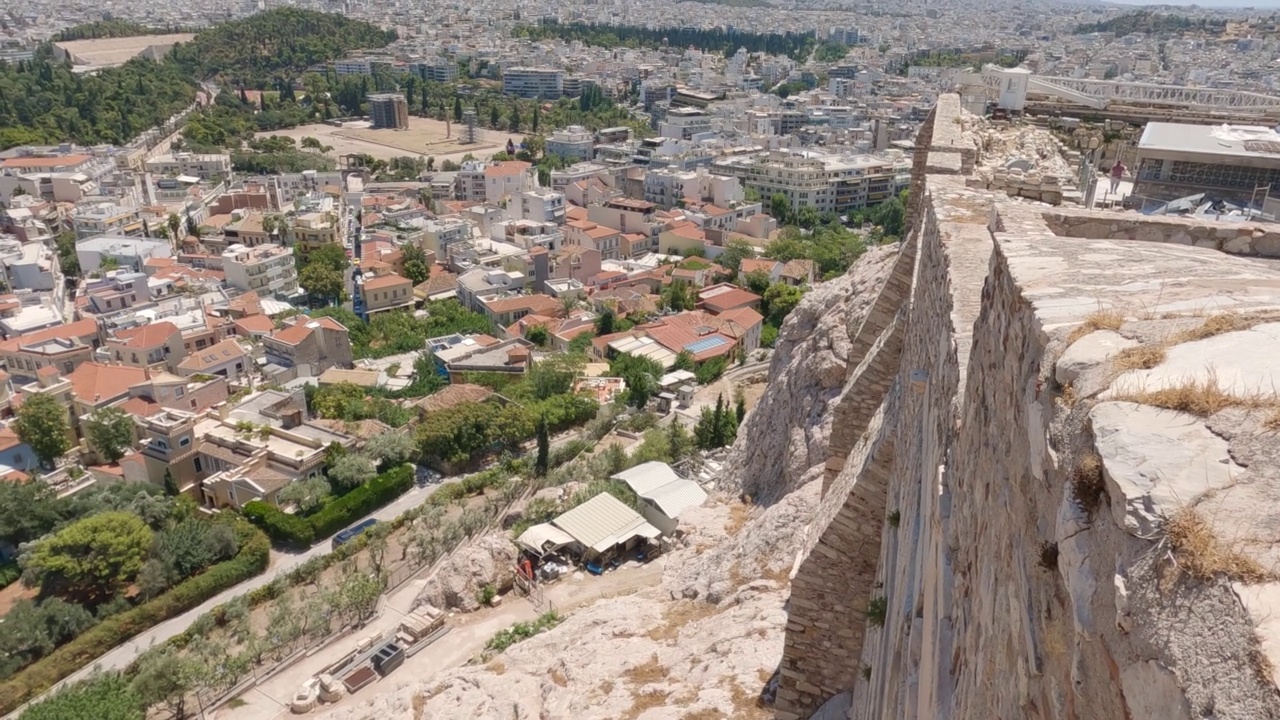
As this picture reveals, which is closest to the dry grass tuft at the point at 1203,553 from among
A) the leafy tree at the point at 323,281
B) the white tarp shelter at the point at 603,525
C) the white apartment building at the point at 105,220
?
the white tarp shelter at the point at 603,525

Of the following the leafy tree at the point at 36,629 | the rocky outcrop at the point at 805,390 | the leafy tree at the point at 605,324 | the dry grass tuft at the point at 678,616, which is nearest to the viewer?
the dry grass tuft at the point at 678,616

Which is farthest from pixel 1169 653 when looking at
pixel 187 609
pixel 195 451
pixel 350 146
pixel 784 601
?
pixel 350 146

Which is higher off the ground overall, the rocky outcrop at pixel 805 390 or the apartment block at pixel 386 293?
the rocky outcrop at pixel 805 390

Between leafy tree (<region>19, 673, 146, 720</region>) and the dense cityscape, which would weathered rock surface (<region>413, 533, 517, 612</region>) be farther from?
leafy tree (<region>19, 673, 146, 720</region>)

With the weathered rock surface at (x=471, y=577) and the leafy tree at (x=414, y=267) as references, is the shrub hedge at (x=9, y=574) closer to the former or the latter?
the weathered rock surface at (x=471, y=577)

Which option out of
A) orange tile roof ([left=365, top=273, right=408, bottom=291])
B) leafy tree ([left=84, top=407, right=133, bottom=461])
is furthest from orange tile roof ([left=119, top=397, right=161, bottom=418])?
orange tile roof ([left=365, top=273, right=408, bottom=291])

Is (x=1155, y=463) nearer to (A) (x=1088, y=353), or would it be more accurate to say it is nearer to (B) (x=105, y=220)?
(A) (x=1088, y=353)

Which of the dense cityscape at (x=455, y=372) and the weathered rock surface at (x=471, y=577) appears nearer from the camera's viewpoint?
the dense cityscape at (x=455, y=372)
